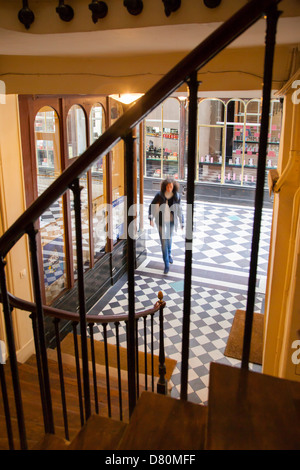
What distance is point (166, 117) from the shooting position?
1166 cm

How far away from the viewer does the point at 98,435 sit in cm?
115

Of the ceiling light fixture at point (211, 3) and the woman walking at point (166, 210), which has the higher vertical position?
the ceiling light fixture at point (211, 3)

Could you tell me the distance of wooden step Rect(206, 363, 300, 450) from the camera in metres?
0.81

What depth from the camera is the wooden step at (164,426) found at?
3.07 feet

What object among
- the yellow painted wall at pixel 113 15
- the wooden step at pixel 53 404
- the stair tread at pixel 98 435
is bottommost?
the wooden step at pixel 53 404

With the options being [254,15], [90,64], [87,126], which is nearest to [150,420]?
[254,15]

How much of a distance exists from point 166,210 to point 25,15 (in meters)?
4.62

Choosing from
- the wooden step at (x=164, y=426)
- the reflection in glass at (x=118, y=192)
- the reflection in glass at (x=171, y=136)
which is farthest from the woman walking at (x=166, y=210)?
the wooden step at (x=164, y=426)

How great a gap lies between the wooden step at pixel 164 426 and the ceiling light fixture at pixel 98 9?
85.6 inches

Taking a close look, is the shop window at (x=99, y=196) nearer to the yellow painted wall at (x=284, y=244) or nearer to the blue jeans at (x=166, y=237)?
the blue jeans at (x=166, y=237)

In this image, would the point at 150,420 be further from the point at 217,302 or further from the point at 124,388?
the point at 217,302

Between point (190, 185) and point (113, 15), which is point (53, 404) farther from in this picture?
point (113, 15)

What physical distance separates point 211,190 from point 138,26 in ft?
31.5
